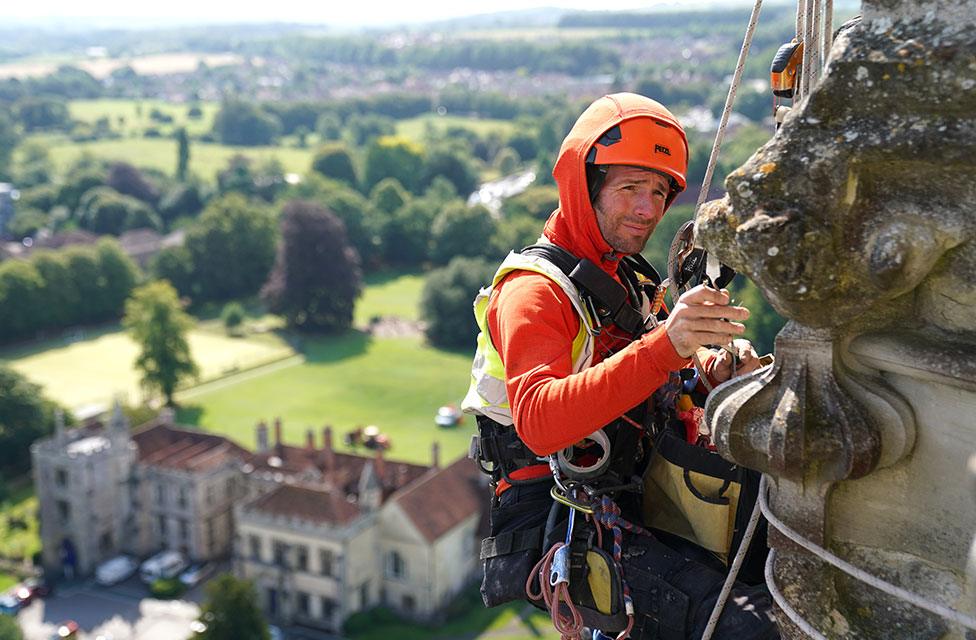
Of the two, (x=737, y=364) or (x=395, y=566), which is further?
(x=395, y=566)

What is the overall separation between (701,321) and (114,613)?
36713mm

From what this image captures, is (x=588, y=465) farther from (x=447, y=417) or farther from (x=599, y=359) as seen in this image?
(x=447, y=417)

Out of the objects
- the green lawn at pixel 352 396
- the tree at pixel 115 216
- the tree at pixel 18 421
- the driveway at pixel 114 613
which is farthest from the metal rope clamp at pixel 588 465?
the tree at pixel 115 216

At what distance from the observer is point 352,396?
56750 mm

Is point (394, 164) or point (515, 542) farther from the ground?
point (515, 542)

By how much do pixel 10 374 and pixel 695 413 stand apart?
→ 49.1 meters

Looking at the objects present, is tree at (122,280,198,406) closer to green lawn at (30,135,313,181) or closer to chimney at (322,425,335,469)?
chimney at (322,425,335,469)

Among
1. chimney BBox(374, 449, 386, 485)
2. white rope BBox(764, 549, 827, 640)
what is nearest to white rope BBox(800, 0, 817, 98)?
white rope BBox(764, 549, 827, 640)

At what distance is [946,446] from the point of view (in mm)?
3682

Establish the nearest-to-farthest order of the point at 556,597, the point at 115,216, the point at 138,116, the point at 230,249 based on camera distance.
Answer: the point at 556,597, the point at 230,249, the point at 115,216, the point at 138,116

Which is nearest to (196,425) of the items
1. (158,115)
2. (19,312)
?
(19,312)

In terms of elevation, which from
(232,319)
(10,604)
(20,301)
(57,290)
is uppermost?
(57,290)

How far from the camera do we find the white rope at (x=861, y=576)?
11.3ft

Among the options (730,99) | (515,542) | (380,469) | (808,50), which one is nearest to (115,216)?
(380,469)
